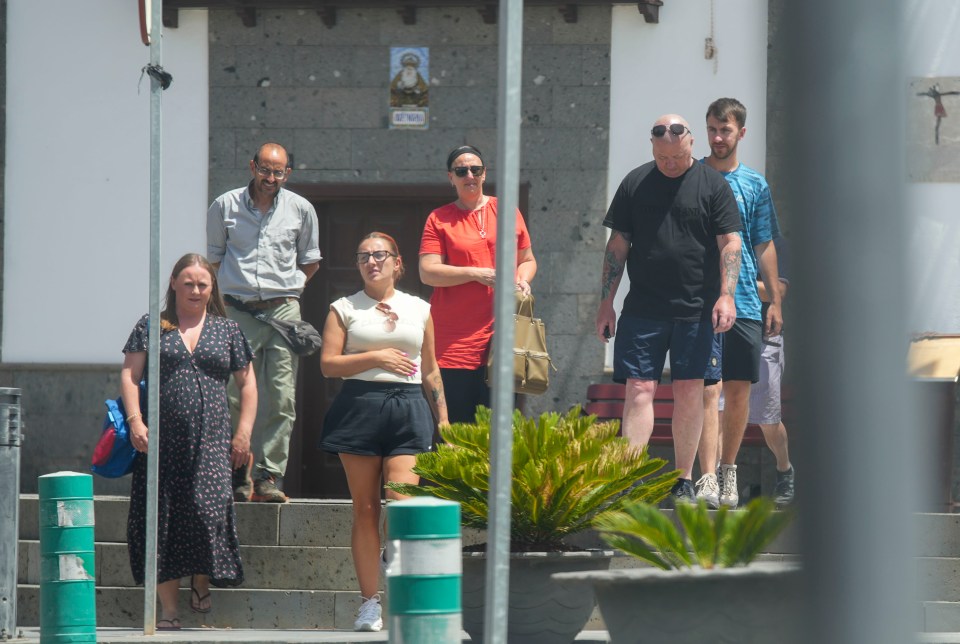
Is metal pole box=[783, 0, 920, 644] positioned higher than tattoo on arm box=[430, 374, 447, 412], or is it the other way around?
metal pole box=[783, 0, 920, 644]

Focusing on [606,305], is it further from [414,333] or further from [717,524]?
[717,524]

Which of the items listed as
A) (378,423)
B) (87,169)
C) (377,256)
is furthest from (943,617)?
(87,169)

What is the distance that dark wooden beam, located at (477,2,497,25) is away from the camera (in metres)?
11.6

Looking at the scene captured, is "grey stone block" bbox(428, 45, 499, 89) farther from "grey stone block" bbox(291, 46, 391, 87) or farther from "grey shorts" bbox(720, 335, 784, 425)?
"grey shorts" bbox(720, 335, 784, 425)

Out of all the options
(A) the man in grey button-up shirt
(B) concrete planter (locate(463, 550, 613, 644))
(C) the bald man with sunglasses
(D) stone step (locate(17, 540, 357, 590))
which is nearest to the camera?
(B) concrete planter (locate(463, 550, 613, 644))

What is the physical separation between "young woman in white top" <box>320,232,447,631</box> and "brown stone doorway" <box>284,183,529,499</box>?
13.5ft

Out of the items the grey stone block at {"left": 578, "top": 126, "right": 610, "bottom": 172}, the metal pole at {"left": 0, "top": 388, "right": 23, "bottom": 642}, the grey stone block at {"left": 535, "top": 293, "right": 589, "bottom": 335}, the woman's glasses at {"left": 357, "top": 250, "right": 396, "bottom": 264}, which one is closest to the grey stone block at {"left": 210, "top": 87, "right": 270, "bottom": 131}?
the grey stone block at {"left": 578, "top": 126, "right": 610, "bottom": 172}

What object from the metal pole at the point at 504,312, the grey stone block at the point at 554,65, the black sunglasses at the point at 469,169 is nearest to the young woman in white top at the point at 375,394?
the black sunglasses at the point at 469,169

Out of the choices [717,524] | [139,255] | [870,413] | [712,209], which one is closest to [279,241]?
[712,209]

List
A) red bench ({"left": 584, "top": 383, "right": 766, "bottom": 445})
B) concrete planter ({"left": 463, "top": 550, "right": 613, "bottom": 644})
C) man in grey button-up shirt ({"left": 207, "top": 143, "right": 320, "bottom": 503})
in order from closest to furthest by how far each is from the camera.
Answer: concrete planter ({"left": 463, "top": 550, "right": 613, "bottom": 644}), man in grey button-up shirt ({"left": 207, "top": 143, "right": 320, "bottom": 503}), red bench ({"left": 584, "top": 383, "right": 766, "bottom": 445})

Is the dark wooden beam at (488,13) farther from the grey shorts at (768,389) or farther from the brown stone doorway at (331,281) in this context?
the grey shorts at (768,389)

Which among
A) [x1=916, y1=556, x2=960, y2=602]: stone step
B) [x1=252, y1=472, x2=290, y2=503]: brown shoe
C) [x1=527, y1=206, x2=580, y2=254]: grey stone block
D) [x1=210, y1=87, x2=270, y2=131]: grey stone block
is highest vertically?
[x1=210, y1=87, x2=270, y2=131]: grey stone block

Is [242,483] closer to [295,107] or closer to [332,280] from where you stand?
[332,280]

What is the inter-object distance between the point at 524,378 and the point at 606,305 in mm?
547
